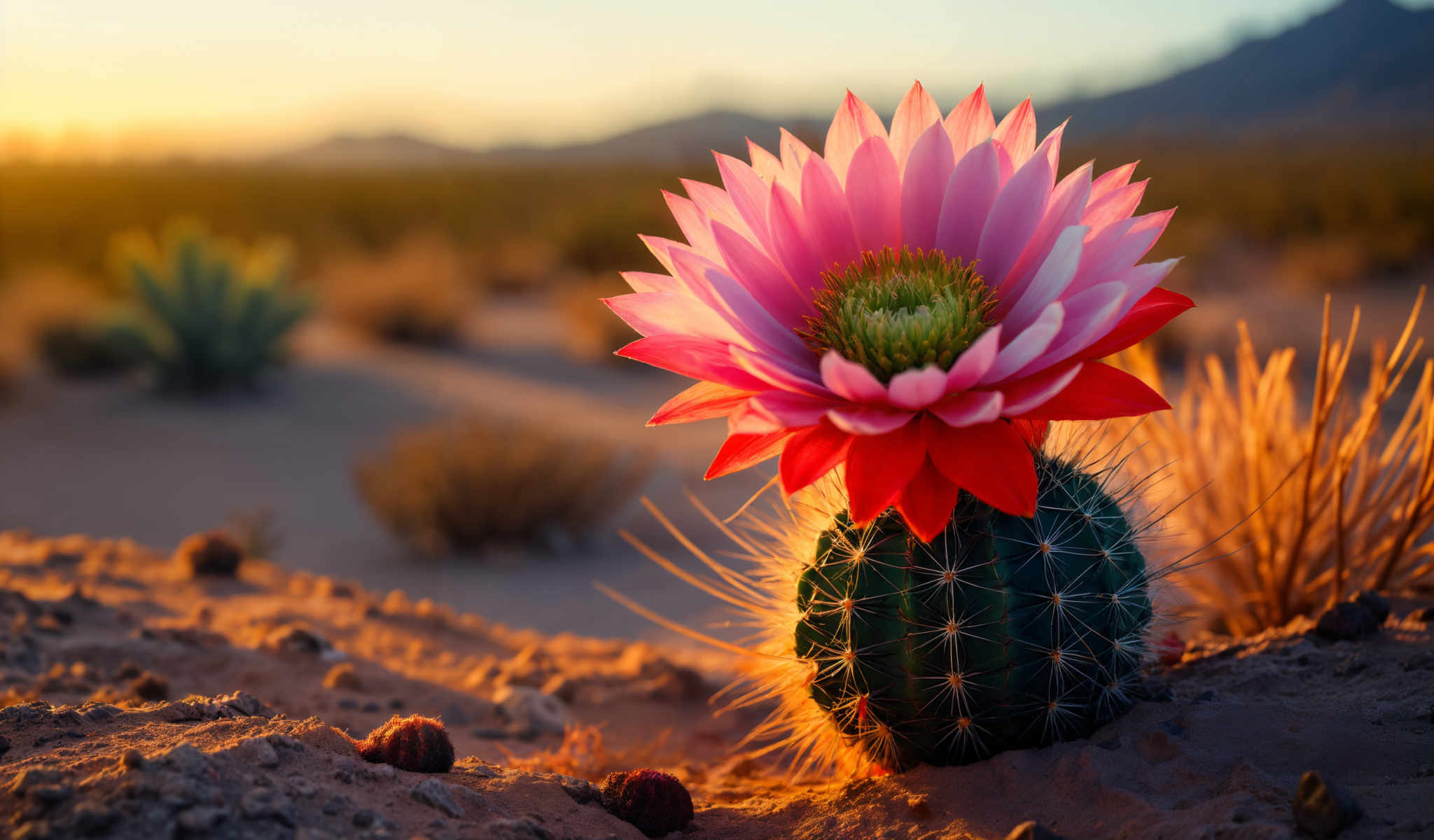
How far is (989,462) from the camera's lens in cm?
167

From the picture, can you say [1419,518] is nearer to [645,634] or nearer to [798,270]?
[798,270]

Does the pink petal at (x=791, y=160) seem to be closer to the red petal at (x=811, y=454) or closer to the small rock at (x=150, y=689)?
the red petal at (x=811, y=454)

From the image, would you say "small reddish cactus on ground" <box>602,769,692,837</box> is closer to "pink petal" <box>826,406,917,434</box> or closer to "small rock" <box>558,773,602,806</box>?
"small rock" <box>558,773,602,806</box>

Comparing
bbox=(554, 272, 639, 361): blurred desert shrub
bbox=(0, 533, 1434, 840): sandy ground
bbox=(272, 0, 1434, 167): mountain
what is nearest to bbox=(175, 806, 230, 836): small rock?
bbox=(0, 533, 1434, 840): sandy ground

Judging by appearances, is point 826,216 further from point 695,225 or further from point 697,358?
point 697,358

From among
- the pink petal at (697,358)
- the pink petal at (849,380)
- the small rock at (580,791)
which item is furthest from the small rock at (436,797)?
the pink petal at (849,380)

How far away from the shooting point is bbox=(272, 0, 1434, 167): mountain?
63.7 metres

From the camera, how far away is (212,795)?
1521mm

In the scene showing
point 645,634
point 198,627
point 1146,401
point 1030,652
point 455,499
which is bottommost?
point 645,634

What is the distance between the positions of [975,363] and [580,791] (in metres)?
1.12

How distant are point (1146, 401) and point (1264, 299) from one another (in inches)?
638

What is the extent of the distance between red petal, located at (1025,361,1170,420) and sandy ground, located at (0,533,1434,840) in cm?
65

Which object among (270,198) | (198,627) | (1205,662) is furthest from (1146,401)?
(270,198)

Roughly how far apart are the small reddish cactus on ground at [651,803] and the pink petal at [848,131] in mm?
1231
